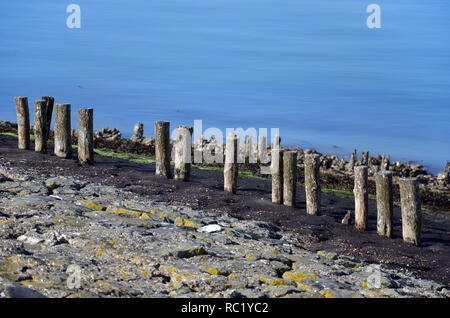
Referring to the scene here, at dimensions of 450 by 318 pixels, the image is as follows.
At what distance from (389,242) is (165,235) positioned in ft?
15.3

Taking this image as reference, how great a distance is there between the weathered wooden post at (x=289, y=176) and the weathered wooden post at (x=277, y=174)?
0.47 ft

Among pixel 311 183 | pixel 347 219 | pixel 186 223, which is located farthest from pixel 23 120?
pixel 347 219

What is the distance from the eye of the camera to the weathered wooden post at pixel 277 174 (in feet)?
45.8

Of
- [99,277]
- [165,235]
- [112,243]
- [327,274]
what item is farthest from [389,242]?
[99,277]

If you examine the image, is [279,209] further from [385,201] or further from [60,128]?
[60,128]

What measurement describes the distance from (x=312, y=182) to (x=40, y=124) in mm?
6805

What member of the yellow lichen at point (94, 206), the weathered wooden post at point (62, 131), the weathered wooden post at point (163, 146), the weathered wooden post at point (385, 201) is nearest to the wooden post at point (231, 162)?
the weathered wooden post at point (163, 146)

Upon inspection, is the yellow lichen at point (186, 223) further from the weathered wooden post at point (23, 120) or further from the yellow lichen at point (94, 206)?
the weathered wooden post at point (23, 120)

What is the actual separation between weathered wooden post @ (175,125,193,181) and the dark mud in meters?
0.29

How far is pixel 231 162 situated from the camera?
14578 mm

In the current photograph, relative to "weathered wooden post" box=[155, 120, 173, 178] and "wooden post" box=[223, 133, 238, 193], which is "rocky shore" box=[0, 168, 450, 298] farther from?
"weathered wooden post" box=[155, 120, 173, 178]
